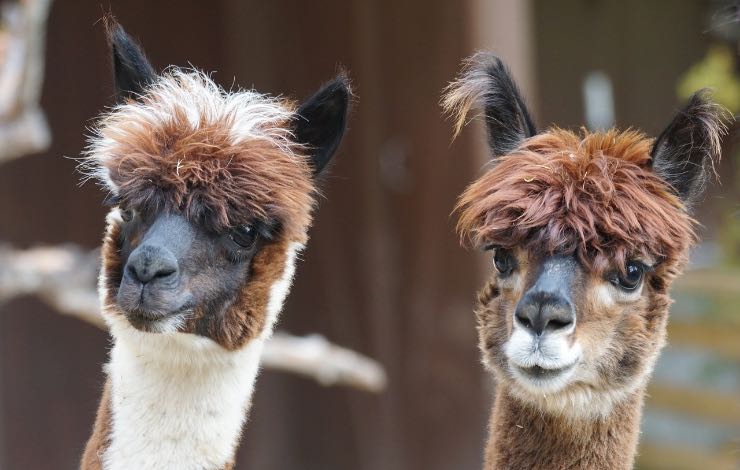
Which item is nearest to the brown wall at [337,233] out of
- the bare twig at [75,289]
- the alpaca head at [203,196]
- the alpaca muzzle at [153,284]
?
the bare twig at [75,289]

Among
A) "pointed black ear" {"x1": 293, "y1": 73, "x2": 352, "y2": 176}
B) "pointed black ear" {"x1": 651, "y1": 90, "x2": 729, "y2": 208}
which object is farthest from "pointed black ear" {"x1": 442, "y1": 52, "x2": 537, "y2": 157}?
"pointed black ear" {"x1": 651, "y1": 90, "x2": 729, "y2": 208}

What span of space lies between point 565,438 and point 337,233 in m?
4.90

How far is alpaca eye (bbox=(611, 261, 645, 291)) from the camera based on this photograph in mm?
2963

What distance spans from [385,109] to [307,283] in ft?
5.42

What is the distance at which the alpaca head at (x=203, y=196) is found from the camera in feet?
9.57

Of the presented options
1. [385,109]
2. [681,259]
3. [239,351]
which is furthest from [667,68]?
[239,351]

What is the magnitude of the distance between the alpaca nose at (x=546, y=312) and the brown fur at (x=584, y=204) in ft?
0.60

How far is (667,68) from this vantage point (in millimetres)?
→ 9602

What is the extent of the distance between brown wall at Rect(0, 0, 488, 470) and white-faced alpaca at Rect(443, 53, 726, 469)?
367 centimetres

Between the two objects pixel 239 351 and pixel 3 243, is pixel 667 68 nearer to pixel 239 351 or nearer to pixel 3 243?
pixel 3 243

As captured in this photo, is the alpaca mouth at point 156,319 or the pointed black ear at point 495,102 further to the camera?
the pointed black ear at point 495,102

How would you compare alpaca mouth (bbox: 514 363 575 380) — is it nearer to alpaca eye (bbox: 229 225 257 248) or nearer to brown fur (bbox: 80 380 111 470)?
alpaca eye (bbox: 229 225 257 248)

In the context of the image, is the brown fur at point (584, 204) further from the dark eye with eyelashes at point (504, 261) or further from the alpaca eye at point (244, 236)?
the alpaca eye at point (244, 236)

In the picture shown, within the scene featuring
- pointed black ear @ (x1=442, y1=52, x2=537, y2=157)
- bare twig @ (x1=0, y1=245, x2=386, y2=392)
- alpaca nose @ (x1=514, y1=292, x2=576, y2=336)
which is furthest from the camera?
bare twig @ (x1=0, y1=245, x2=386, y2=392)
